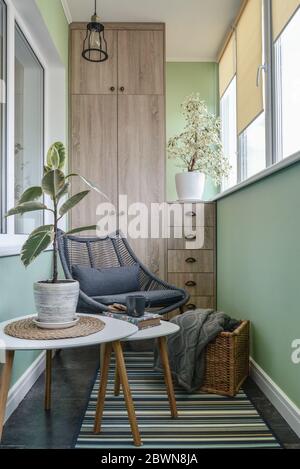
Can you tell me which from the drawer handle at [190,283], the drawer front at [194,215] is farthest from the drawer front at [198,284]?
the drawer front at [194,215]

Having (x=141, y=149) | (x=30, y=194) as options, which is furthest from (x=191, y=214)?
(x=30, y=194)

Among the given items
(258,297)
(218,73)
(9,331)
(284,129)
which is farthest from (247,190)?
(218,73)

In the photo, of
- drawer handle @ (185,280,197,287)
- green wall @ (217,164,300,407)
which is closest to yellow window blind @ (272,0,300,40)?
A: green wall @ (217,164,300,407)

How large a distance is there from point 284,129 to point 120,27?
1.92 m

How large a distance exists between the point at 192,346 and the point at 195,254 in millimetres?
1335

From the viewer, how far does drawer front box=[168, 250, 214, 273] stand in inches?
130

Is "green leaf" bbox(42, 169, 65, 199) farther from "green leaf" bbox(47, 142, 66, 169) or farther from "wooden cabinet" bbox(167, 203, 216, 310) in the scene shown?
"wooden cabinet" bbox(167, 203, 216, 310)

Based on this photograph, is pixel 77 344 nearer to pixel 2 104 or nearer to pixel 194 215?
pixel 2 104

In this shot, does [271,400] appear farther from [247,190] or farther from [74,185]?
→ [74,185]

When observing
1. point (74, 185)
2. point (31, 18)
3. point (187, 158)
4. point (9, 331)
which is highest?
point (31, 18)

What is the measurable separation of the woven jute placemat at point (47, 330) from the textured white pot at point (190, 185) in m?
1.99

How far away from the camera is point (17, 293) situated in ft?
6.65

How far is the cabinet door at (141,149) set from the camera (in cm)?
343

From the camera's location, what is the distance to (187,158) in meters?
3.54
